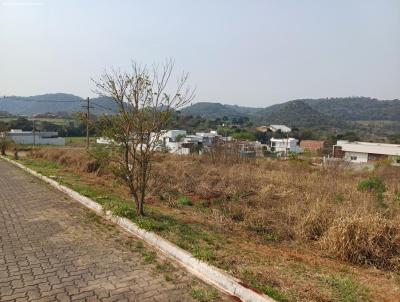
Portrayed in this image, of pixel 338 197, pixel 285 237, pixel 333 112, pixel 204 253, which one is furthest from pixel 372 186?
pixel 333 112

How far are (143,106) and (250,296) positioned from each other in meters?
4.49

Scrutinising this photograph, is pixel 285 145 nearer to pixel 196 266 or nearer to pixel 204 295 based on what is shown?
pixel 196 266

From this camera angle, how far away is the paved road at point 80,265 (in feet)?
14.0

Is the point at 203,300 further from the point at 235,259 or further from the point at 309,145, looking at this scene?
the point at 309,145

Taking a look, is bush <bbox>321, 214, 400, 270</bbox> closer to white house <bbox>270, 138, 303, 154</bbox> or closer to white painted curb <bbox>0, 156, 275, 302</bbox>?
white painted curb <bbox>0, 156, 275, 302</bbox>

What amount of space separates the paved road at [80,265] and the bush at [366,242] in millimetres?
2393

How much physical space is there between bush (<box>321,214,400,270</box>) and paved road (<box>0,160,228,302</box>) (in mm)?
2393

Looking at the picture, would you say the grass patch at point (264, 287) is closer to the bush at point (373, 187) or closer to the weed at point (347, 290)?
the weed at point (347, 290)

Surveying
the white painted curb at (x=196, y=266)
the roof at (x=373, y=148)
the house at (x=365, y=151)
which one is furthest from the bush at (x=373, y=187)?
the roof at (x=373, y=148)

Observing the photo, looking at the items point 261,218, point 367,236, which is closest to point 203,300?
point 367,236

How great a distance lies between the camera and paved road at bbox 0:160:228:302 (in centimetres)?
428

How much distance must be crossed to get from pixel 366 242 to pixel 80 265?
4.17 meters

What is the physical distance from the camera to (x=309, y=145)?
249ft

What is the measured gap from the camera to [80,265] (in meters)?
5.15
